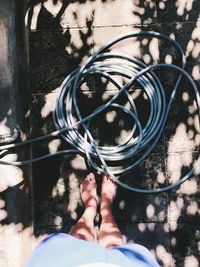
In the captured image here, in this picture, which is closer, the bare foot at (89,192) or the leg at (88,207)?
the leg at (88,207)

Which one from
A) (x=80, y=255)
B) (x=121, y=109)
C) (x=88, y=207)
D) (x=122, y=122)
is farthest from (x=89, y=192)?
(x=80, y=255)

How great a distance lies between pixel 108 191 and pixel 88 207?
308 mm

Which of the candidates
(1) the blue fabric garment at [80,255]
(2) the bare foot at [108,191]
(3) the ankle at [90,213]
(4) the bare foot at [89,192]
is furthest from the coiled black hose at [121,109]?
(1) the blue fabric garment at [80,255]

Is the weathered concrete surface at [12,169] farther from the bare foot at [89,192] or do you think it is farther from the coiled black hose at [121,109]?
the bare foot at [89,192]

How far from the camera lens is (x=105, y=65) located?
5027mm

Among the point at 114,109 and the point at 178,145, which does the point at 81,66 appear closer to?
the point at 114,109

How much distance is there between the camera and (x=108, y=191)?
4910 millimetres

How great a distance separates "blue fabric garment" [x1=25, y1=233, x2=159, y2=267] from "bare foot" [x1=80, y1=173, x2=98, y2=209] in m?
0.98

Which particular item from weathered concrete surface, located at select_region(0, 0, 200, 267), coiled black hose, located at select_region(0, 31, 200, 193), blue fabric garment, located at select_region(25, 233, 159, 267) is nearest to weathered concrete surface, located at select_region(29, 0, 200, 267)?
weathered concrete surface, located at select_region(0, 0, 200, 267)

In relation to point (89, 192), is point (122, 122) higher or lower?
higher

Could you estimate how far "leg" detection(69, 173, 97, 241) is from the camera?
15.4 ft

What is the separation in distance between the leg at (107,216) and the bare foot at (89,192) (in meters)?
0.10

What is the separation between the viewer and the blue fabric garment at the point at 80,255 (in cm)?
341

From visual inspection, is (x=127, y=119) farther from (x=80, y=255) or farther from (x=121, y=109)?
(x=80, y=255)
